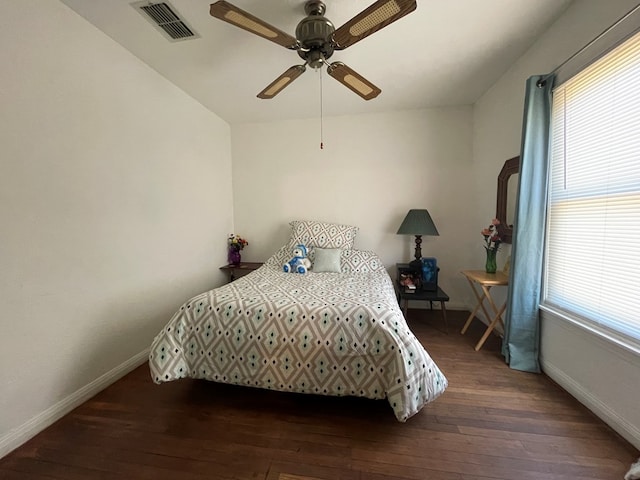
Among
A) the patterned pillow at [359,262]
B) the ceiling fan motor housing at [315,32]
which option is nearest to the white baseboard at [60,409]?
the patterned pillow at [359,262]

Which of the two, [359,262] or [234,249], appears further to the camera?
[234,249]

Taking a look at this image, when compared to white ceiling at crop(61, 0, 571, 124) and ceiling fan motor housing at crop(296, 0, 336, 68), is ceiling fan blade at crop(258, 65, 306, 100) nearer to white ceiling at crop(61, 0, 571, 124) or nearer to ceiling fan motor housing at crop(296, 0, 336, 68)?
ceiling fan motor housing at crop(296, 0, 336, 68)

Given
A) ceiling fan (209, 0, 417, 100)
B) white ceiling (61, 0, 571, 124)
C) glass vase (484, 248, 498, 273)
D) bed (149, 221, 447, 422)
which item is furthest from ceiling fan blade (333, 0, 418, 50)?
glass vase (484, 248, 498, 273)

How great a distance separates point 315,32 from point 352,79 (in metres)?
0.41

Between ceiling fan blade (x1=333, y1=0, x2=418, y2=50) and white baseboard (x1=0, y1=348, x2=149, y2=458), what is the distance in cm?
270

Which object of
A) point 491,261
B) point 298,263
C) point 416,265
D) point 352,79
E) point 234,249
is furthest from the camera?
point 234,249

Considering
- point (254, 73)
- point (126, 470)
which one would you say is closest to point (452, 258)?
point (254, 73)

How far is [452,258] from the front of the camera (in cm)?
317

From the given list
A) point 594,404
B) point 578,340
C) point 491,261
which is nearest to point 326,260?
point 491,261

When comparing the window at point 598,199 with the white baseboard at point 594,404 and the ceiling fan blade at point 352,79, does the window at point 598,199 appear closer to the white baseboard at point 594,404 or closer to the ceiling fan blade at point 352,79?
the white baseboard at point 594,404

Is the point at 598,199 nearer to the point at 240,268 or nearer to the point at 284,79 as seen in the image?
the point at 284,79

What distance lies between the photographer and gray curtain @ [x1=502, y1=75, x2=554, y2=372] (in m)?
1.80

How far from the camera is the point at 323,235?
9.96ft

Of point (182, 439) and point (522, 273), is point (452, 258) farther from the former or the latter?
point (182, 439)
